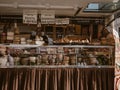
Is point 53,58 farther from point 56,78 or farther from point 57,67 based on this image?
point 56,78

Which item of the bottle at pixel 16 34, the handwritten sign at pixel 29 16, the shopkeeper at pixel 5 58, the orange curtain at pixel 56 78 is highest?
the handwritten sign at pixel 29 16

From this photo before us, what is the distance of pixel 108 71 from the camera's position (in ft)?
16.9

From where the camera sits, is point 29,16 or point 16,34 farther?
point 16,34

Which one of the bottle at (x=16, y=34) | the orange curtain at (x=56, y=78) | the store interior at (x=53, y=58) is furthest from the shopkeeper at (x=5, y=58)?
the bottle at (x=16, y=34)

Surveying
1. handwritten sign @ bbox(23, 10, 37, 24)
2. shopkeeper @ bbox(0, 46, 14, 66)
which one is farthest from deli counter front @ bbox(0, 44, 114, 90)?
handwritten sign @ bbox(23, 10, 37, 24)

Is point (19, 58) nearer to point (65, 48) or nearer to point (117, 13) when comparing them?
point (65, 48)

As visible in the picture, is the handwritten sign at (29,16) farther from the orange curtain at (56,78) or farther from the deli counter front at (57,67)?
the orange curtain at (56,78)

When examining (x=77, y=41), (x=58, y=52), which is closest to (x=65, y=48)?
(x=58, y=52)

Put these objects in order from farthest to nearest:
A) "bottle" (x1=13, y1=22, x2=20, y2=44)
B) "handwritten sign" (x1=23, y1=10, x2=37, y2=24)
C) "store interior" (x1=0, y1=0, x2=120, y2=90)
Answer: "bottle" (x1=13, y1=22, x2=20, y2=44) < "handwritten sign" (x1=23, y1=10, x2=37, y2=24) < "store interior" (x1=0, y1=0, x2=120, y2=90)

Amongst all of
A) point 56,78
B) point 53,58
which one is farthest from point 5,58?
point 56,78

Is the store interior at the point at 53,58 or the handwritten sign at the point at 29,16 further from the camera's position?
the handwritten sign at the point at 29,16

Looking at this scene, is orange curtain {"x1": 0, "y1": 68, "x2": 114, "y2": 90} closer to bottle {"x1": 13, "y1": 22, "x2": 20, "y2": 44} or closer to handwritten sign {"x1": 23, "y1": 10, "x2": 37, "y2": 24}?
bottle {"x1": 13, "y1": 22, "x2": 20, "y2": 44}

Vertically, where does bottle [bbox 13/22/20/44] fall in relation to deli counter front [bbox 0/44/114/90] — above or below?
above

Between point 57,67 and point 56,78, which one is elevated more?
point 57,67
